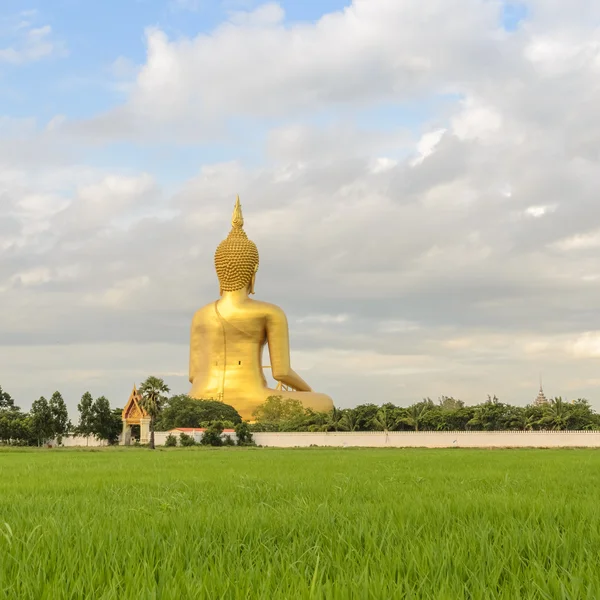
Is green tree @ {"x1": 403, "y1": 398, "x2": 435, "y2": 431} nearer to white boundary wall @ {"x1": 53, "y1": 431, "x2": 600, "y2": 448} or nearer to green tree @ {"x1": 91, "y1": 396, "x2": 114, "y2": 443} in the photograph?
white boundary wall @ {"x1": 53, "y1": 431, "x2": 600, "y2": 448}

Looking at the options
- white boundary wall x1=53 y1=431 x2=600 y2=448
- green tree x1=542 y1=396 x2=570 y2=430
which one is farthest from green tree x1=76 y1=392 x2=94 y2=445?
green tree x1=542 y1=396 x2=570 y2=430

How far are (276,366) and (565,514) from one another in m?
53.7

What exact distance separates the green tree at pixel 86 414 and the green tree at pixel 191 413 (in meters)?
7.45

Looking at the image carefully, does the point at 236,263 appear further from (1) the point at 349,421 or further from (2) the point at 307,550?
(2) the point at 307,550

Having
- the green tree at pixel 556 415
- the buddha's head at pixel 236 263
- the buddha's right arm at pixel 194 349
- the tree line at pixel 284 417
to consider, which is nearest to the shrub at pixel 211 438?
the tree line at pixel 284 417

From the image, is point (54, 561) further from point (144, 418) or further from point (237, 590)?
point (144, 418)

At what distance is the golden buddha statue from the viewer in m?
58.9

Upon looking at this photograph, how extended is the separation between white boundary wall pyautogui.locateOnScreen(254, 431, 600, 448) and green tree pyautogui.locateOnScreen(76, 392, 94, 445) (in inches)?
676

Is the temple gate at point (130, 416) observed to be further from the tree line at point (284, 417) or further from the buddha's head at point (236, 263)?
the buddha's head at point (236, 263)

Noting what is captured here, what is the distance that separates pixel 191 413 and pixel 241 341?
8.54 metres

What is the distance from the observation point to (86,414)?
59.9 meters

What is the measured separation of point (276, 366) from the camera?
59594 millimetres

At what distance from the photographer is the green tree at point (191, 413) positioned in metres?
53.2

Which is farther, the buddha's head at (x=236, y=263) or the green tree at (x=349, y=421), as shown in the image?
the buddha's head at (x=236, y=263)
